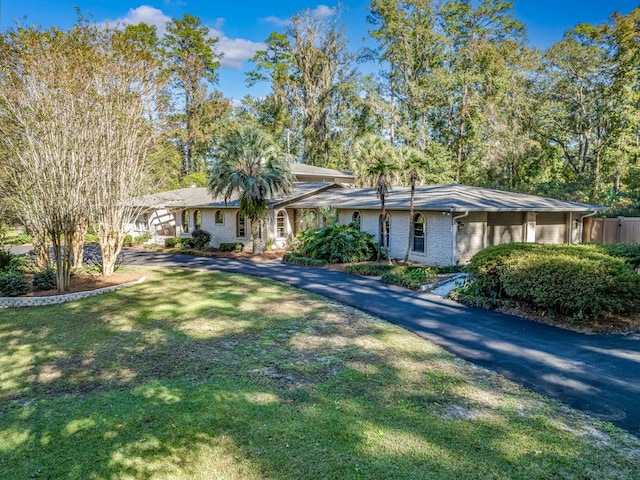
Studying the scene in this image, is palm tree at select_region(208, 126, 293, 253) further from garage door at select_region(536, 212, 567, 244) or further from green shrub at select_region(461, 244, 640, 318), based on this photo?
green shrub at select_region(461, 244, 640, 318)

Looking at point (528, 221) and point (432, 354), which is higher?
point (528, 221)

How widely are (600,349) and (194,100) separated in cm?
4222

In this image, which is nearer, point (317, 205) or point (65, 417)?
point (65, 417)

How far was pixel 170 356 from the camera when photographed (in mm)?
7383

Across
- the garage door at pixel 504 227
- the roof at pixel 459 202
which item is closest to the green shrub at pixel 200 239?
the roof at pixel 459 202

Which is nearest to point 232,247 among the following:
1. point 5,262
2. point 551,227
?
point 5,262

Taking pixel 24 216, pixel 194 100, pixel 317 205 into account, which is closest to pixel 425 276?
pixel 317 205

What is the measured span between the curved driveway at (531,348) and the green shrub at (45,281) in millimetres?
8417

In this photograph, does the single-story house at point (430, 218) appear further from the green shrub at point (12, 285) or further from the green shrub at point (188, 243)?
the green shrub at point (12, 285)

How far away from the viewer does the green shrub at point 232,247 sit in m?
24.0

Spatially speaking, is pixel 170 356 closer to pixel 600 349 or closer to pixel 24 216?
pixel 600 349

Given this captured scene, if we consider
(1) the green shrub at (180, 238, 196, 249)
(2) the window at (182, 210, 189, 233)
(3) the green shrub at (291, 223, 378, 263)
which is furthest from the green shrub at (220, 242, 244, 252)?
(2) the window at (182, 210, 189, 233)

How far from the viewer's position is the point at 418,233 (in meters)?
17.8

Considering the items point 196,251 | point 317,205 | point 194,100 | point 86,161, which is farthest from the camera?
point 194,100
